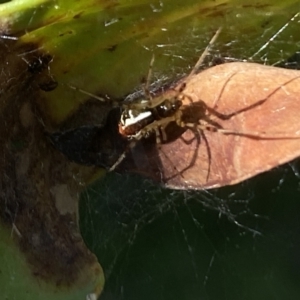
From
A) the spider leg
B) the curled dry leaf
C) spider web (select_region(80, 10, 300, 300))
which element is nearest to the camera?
the curled dry leaf

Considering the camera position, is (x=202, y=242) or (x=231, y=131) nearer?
(x=231, y=131)

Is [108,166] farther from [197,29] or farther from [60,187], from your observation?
[197,29]

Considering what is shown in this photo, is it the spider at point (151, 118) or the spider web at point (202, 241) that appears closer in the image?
the spider at point (151, 118)

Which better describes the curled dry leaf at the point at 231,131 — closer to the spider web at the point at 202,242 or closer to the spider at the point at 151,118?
the spider at the point at 151,118

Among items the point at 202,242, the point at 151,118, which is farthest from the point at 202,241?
the point at 151,118

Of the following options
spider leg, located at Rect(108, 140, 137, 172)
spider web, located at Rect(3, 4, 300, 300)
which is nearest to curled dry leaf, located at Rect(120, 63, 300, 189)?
spider leg, located at Rect(108, 140, 137, 172)

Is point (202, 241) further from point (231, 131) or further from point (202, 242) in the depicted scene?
point (231, 131)

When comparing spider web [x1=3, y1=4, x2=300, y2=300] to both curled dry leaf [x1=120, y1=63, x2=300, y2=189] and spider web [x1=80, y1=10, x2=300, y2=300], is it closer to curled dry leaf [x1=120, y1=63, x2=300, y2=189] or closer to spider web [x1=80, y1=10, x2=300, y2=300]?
spider web [x1=80, y1=10, x2=300, y2=300]

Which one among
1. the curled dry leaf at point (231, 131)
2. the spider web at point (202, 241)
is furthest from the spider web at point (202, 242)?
the curled dry leaf at point (231, 131)
